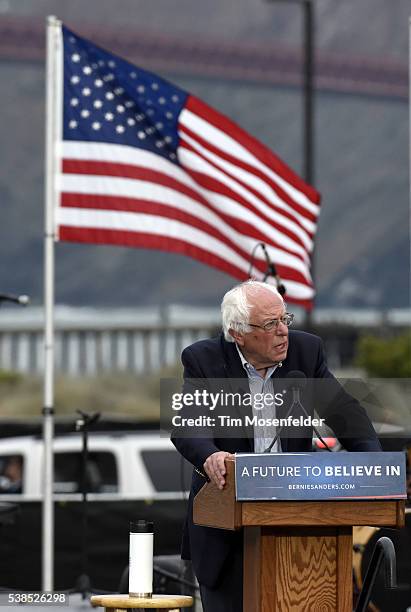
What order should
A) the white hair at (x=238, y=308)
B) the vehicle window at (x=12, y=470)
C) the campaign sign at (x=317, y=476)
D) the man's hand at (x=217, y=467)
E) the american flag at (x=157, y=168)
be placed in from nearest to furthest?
the campaign sign at (x=317, y=476) → the man's hand at (x=217, y=467) → the white hair at (x=238, y=308) → the american flag at (x=157, y=168) → the vehicle window at (x=12, y=470)

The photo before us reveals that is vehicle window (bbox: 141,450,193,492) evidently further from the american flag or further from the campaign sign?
the campaign sign

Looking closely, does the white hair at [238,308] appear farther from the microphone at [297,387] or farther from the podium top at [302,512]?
the podium top at [302,512]

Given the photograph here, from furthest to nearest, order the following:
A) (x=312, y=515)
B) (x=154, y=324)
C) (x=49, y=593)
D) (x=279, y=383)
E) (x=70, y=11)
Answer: (x=70, y=11)
(x=154, y=324)
(x=49, y=593)
(x=279, y=383)
(x=312, y=515)

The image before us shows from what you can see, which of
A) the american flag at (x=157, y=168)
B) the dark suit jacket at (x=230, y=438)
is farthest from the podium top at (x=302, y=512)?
the american flag at (x=157, y=168)

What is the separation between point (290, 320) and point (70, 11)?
188m

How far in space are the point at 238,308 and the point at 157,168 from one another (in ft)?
14.7

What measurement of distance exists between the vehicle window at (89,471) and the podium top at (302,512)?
7117mm

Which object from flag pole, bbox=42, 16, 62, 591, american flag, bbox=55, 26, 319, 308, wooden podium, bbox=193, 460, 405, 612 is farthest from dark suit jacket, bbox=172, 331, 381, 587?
american flag, bbox=55, 26, 319, 308

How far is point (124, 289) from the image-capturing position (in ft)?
561

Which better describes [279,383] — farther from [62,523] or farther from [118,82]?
[62,523]

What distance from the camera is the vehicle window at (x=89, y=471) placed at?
1197 cm

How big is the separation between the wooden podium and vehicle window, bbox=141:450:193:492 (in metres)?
6.91

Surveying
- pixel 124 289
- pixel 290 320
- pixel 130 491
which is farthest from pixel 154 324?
pixel 124 289

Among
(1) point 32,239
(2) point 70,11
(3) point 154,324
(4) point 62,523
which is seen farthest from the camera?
(2) point 70,11
